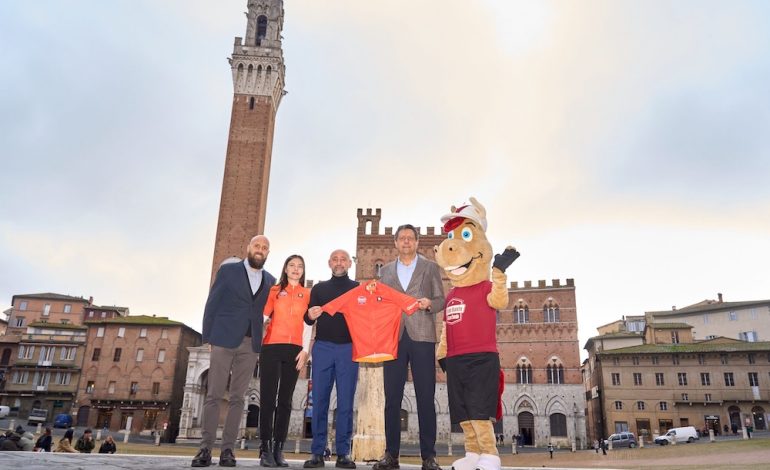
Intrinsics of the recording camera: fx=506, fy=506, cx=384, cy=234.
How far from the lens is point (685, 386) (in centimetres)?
3684

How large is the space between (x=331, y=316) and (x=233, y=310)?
110 centimetres

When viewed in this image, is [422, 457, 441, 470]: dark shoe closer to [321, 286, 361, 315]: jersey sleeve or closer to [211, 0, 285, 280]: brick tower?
[321, 286, 361, 315]: jersey sleeve

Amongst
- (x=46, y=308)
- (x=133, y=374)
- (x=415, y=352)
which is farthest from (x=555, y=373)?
(x=46, y=308)

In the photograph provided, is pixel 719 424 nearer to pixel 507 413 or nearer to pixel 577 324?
pixel 577 324

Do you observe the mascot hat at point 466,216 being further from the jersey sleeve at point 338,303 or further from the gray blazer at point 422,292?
the jersey sleeve at point 338,303

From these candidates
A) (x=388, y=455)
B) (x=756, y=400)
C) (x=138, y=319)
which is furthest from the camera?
(x=138, y=319)

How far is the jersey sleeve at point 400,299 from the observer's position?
5.45 m

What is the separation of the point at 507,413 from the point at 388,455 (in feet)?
110

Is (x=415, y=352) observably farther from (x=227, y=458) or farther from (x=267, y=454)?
(x=227, y=458)

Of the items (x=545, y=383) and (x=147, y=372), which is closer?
(x=545, y=383)

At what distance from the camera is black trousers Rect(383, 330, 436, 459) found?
517 centimetres

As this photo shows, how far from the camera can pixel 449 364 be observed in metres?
5.35

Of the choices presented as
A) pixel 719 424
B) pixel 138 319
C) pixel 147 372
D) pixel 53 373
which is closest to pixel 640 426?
pixel 719 424

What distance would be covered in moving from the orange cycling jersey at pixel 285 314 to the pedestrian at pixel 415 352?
105 centimetres
